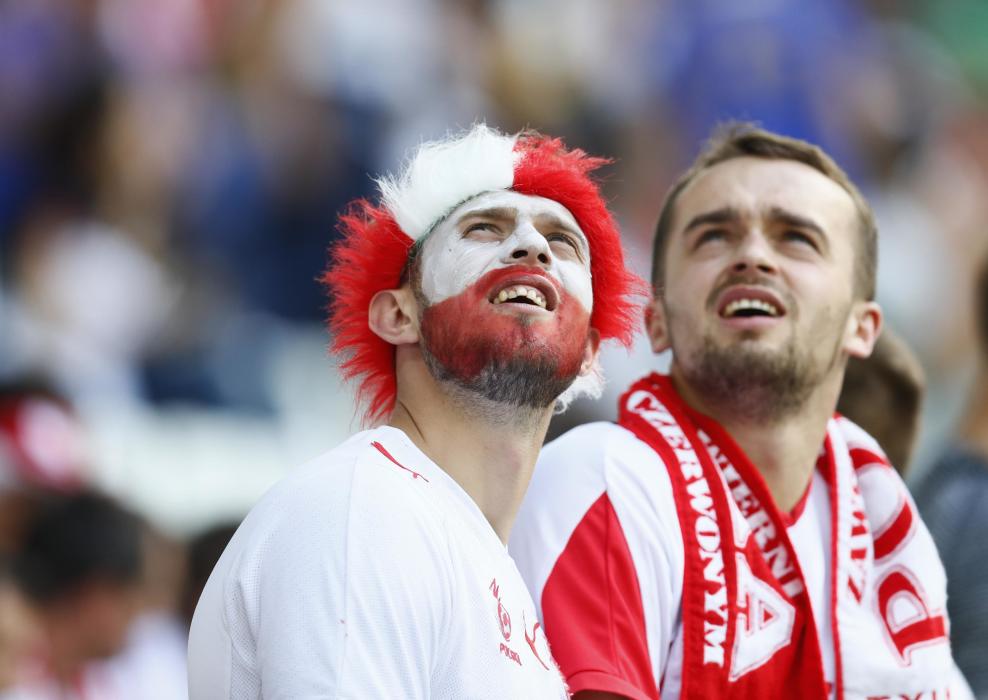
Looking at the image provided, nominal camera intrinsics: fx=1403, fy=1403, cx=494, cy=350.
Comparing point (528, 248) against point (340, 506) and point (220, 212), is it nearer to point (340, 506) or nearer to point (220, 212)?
point (340, 506)

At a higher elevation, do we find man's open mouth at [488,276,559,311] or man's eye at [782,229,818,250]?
man's eye at [782,229,818,250]

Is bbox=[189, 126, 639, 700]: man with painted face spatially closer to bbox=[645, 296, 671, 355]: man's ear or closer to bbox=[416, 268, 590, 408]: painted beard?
bbox=[416, 268, 590, 408]: painted beard

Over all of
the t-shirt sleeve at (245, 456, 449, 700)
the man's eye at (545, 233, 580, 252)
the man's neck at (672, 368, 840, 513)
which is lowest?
the t-shirt sleeve at (245, 456, 449, 700)

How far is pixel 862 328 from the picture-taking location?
3.05 m

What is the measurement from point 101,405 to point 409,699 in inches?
120

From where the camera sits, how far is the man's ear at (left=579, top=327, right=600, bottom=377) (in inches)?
103

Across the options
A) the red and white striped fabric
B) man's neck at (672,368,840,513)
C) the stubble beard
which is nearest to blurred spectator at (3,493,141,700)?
the red and white striped fabric

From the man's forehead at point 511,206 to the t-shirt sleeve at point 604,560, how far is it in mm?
491

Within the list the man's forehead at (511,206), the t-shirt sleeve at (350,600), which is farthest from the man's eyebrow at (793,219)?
the t-shirt sleeve at (350,600)

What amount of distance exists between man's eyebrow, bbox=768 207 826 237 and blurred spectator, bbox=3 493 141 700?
228 centimetres

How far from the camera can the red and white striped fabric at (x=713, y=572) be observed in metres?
2.52

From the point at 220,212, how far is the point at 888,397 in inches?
107

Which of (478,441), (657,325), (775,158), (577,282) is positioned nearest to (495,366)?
(478,441)

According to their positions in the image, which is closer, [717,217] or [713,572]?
[713,572]
